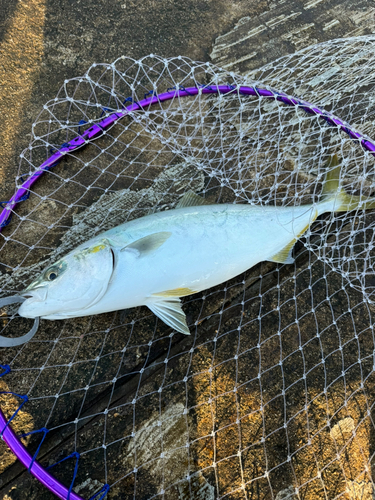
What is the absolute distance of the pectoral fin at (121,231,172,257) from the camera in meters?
2.16

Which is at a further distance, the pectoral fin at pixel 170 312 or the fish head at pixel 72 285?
the pectoral fin at pixel 170 312

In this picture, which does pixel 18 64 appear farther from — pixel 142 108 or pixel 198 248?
pixel 198 248

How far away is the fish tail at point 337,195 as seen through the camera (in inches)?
100

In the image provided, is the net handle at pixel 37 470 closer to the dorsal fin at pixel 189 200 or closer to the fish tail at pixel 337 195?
the dorsal fin at pixel 189 200

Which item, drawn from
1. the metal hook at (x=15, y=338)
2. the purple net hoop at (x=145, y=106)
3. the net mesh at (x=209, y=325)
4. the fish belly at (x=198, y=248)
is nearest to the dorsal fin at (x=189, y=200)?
the fish belly at (x=198, y=248)

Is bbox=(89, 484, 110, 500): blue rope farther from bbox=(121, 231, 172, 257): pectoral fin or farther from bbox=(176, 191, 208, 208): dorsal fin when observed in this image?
bbox=(176, 191, 208, 208): dorsal fin

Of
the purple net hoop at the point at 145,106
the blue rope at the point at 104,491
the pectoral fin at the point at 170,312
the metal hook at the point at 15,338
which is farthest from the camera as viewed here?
the purple net hoop at the point at 145,106

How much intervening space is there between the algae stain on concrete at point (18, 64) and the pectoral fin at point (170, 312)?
67.3 inches

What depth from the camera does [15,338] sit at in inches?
86.7

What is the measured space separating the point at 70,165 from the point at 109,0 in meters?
1.85

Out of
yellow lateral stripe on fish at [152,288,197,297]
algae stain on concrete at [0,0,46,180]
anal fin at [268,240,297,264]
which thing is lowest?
anal fin at [268,240,297,264]

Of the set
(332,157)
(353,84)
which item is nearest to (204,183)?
(332,157)

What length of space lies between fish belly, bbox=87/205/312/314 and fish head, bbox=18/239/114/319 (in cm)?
8

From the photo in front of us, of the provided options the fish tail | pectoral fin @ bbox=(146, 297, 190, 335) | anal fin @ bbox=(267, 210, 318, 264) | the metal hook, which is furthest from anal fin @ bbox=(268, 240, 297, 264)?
the metal hook
